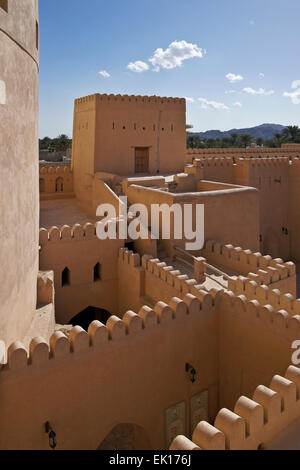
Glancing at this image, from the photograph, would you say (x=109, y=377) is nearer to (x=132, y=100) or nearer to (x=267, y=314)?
(x=267, y=314)

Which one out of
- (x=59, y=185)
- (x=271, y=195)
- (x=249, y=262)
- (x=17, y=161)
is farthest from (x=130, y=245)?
(x=271, y=195)

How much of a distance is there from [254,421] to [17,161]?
15.7 ft

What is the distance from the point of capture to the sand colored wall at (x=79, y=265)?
10430 mm

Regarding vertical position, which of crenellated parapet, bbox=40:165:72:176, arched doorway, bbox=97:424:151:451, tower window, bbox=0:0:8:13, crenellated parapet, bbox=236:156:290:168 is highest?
tower window, bbox=0:0:8:13

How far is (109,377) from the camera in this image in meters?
6.44

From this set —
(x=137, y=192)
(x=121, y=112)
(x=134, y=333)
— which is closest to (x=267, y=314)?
(x=134, y=333)

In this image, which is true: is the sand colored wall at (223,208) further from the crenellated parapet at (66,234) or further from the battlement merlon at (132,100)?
the battlement merlon at (132,100)

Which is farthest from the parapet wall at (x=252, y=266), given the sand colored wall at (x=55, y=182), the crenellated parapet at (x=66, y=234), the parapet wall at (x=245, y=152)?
the parapet wall at (x=245, y=152)

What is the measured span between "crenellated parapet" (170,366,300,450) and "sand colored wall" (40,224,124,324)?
673 centimetres

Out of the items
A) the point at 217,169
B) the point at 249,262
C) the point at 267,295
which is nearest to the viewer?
the point at 267,295

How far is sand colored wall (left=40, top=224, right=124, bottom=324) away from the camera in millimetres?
10430

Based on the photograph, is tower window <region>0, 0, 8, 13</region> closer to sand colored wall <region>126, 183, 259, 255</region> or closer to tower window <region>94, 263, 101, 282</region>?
sand colored wall <region>126, 183, 259, 255</region>

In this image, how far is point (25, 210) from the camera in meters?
6.74

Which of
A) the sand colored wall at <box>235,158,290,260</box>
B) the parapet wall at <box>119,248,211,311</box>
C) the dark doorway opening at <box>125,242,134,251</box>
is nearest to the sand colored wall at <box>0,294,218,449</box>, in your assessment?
the parapet wall at <box>119,248,211,311</box>
